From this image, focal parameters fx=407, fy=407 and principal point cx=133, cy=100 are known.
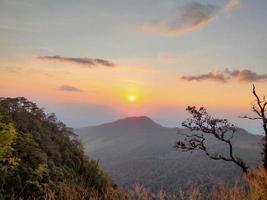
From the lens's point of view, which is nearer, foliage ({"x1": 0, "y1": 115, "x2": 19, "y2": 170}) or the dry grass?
the dry grass

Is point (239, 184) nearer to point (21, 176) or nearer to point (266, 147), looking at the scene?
point (266, 147)

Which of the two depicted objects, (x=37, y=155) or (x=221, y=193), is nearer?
(x=221, y=193)

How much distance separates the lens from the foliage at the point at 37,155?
27438mm

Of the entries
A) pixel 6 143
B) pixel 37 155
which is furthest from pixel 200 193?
pixel 37 155

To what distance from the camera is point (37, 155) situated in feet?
111

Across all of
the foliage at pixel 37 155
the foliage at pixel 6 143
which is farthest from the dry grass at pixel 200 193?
the foliage at pixel 6 143

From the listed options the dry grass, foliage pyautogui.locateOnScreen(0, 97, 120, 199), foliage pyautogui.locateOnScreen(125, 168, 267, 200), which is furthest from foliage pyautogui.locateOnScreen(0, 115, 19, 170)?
foliage pyautogui.locateOnScreen(125, 168, 267, 200)

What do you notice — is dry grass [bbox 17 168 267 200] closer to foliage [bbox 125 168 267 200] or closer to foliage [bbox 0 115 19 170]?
foliage [bbox 125 168 267 200]

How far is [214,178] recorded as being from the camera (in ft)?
26.6

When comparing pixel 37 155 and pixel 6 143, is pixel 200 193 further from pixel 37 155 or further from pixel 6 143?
pixel 37 155

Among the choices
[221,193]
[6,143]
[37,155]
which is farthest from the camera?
[37,155]

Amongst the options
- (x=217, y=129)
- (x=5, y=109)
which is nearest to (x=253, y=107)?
(x=217, y=129)

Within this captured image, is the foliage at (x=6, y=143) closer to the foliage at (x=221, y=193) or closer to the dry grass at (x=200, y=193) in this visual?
the dry grass at (x=200, y=193)

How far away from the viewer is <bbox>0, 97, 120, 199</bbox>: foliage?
27.4 m
